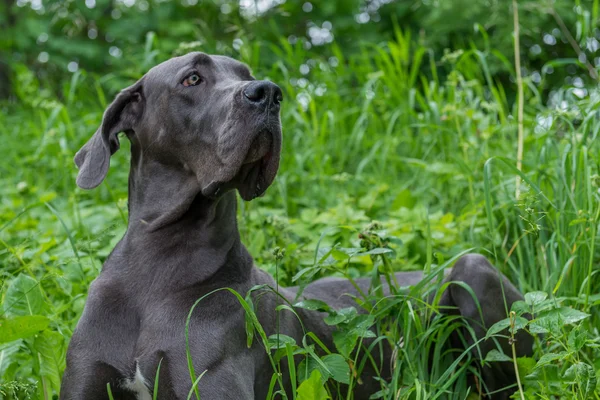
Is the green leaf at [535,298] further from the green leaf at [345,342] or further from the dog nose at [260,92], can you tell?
the dog nose at [260,92]

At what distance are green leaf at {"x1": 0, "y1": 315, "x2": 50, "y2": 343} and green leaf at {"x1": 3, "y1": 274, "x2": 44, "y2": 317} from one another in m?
0.42

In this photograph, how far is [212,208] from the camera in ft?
9.98

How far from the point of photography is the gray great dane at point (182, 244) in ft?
9.01

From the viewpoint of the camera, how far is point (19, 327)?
2828mm

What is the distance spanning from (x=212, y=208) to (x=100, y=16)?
6903 millimetres

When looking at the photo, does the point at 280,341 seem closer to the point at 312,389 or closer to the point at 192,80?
the point at 312,389

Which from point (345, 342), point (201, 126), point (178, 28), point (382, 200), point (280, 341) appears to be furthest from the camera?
point (178, 28)

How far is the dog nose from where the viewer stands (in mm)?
2855

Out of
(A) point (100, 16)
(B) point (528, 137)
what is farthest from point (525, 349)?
(A) point (100, 16)

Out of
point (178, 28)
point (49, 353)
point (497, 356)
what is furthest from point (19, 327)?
point (178, 28)

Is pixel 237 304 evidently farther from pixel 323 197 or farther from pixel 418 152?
pixel 418 152

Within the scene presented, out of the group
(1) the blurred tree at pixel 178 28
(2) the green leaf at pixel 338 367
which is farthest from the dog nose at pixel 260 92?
(1) the blurred tree at pixel 178 28

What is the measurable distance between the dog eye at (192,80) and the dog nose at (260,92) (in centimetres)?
31

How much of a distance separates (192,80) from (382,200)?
7.67 ft
